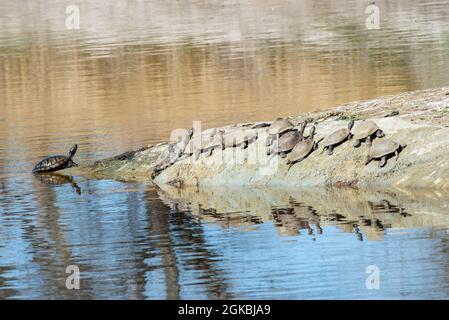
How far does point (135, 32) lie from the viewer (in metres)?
67.5

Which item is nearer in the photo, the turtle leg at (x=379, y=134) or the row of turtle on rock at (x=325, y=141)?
the row of turtle on rock at (x=325, y=141)

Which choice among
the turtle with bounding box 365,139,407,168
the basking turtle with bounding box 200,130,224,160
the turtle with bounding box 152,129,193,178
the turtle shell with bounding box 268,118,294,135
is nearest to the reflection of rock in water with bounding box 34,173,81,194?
the turtle with bounding box 152,129,193,178

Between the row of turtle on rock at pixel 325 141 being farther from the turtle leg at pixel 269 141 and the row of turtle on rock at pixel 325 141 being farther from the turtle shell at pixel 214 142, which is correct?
the turtle shell at pixel 214 142

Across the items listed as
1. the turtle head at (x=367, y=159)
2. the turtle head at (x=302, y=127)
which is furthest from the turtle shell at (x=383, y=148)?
the turtle head at (x=302, y=127)

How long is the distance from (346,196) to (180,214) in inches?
118

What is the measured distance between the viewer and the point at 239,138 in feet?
82.2

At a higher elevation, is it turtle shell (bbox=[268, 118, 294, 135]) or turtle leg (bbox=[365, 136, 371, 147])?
turtle shell (bbox=[268, 118, 294, 135])

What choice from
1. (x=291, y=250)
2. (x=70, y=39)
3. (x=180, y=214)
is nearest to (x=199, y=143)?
(x=180, y=214)

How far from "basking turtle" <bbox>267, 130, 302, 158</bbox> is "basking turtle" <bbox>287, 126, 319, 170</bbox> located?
0.35 ft

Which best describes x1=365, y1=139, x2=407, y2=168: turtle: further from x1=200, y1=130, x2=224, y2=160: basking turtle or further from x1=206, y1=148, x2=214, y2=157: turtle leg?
x1=206, y1=148, x2=214, y2=157: turtle leg

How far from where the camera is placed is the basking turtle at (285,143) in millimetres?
24297

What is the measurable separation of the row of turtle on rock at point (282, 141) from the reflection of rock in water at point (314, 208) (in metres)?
0.85

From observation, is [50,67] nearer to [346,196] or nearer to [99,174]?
[99,174]

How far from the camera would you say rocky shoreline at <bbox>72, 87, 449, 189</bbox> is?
23031mm
